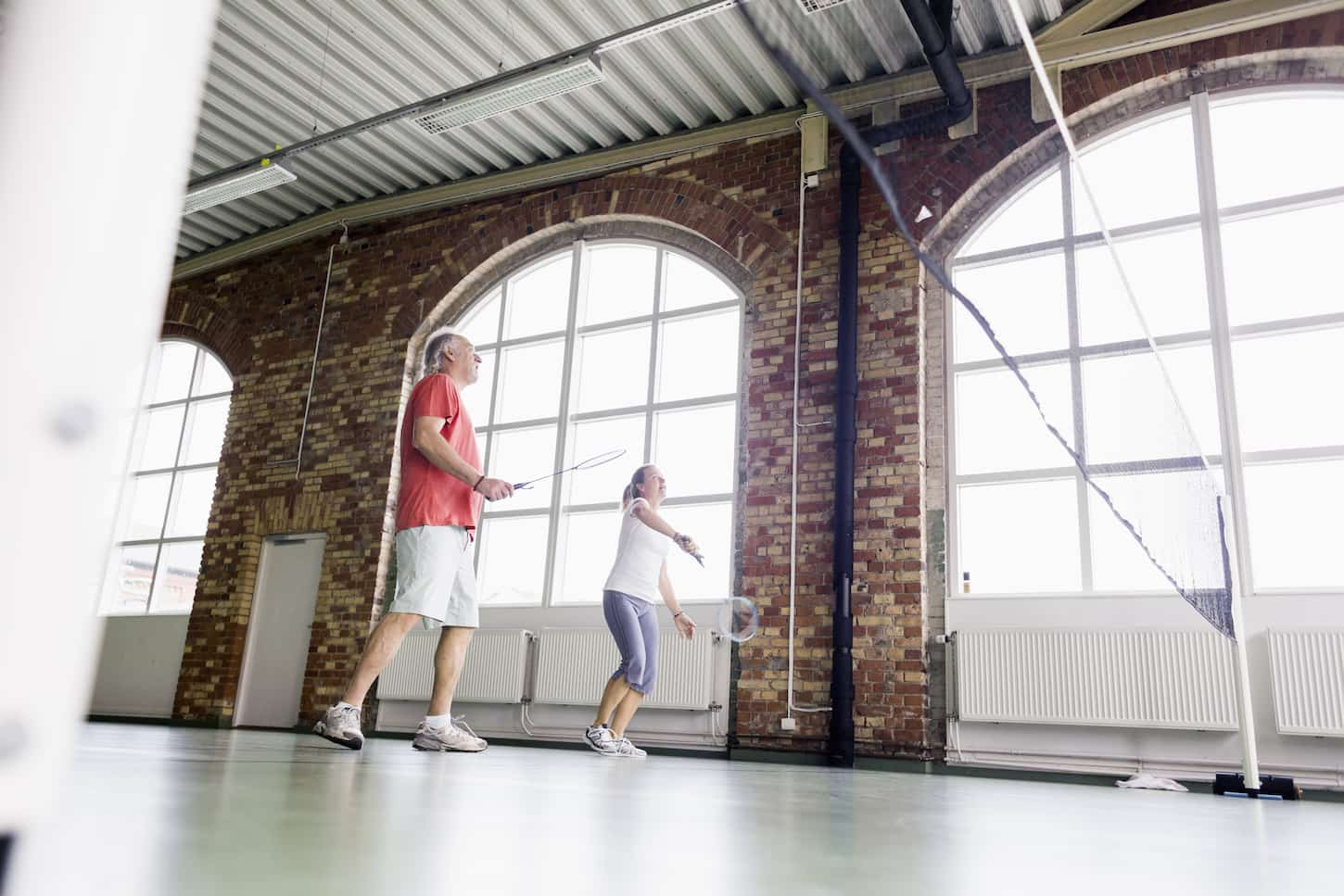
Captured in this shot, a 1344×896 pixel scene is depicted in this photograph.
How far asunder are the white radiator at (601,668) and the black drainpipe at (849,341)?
1.11 meters

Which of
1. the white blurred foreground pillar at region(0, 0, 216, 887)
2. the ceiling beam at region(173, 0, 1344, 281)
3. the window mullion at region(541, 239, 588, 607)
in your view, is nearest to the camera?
the white blurred foreground pillar at region(0, 0, 216, 887)

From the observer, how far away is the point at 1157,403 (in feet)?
16.6

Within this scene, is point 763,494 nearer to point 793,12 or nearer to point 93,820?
point 793,12

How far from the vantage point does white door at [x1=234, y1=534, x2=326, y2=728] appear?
9617 mm

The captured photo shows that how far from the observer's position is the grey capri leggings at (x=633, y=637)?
18.0ft

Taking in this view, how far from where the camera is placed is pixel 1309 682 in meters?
5.72

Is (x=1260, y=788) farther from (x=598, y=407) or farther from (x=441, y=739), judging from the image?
(x=598, y=407)

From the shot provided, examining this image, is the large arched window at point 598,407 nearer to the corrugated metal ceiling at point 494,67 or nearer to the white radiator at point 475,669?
the white radiator at point 475,669

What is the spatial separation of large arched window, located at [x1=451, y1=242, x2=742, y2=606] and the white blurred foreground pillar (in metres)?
7.60

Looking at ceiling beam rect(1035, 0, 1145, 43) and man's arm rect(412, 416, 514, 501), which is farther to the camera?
ceiling beam rect(1035, 0, 1145, 43)

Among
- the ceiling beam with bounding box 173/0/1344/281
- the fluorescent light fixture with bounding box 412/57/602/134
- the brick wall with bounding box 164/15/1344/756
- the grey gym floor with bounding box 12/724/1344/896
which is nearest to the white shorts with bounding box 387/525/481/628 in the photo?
the grey gym floor with bounding box 12/724/1344/896

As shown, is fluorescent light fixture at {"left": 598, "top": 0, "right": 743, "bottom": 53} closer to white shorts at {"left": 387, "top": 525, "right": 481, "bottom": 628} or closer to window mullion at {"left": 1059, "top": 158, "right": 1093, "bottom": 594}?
window mullion at {"left": 1059, "top": 158, "right": 1093, "bottom": 594}

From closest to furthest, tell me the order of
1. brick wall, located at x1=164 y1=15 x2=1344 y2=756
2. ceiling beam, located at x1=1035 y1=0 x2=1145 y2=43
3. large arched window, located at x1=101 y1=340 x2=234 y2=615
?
brick wall, located at x1=164 y1=15 x2=1344 y2=756 → ceiling beam, located at x1=1035 y1=0 x2=1145 y2=43 → large arched window, located at x1=101 y1=340 x2=234 y2=615

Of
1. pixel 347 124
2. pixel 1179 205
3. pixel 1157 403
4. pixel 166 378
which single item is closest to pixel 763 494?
pixel 1157 403
